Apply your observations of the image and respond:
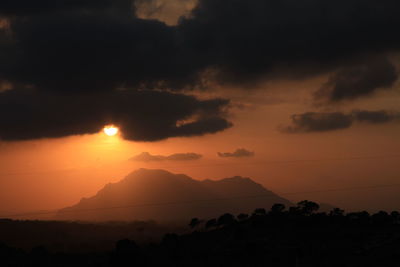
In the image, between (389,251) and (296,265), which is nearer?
(296,265)

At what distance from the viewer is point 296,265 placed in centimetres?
17612

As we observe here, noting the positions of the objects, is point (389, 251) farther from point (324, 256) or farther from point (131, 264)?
point (131, 264)

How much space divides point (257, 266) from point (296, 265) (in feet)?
59.4

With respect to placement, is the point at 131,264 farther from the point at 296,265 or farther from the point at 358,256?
the point at 358,256

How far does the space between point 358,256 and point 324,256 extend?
11369mm

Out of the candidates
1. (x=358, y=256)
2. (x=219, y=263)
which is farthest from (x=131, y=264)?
(x=358, y=256)

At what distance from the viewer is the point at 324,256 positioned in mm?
193000

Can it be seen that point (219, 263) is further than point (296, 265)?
Yes

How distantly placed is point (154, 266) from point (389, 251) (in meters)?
82.1

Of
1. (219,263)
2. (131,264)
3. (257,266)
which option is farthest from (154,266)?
(257,266)

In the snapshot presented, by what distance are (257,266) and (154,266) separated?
3726cm

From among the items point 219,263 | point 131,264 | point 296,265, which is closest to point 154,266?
point 131,264

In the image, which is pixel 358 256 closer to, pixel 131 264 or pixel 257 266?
pixel 257 266

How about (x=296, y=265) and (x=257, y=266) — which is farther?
(x=257, y=266)
